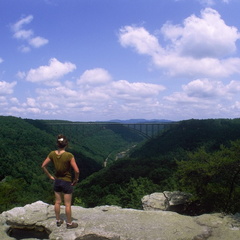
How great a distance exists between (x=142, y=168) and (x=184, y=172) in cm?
3895

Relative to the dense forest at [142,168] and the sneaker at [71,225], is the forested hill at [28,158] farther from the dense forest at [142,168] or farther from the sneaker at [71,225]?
the sneaker at [71,225]

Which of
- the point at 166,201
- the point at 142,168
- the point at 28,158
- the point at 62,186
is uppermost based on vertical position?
the point at 62,186

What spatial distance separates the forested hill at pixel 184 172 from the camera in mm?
11211

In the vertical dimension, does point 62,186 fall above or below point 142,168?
above

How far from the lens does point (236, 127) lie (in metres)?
79.1

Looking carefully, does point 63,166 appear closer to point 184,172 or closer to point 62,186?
point 62,186

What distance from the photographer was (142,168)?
51.1m

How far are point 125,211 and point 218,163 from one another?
5.35 meters

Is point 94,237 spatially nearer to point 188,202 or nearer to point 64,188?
point 64,188

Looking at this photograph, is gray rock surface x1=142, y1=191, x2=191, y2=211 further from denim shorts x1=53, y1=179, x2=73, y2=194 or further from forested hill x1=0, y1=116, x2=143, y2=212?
forested hill x1=0, y1=116, x2=143, y2=212

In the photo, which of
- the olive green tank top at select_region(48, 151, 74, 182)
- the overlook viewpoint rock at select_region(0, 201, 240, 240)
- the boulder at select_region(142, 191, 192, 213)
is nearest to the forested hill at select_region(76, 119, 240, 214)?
the boulder at select_region(142, 191, 192, 213)

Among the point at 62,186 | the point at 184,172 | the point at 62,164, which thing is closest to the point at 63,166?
the point at 62,164


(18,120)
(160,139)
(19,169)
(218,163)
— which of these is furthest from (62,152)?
(18,120)

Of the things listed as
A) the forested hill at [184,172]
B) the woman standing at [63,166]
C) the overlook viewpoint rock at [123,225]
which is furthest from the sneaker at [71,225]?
the forested hill at [184,172]
